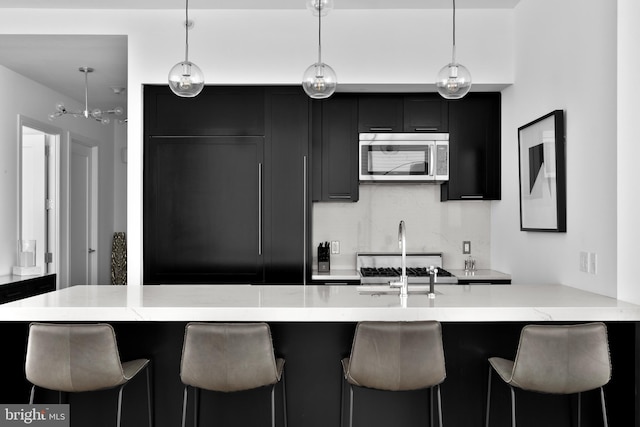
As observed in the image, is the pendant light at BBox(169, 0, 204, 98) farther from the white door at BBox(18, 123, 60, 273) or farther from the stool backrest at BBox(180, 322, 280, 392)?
the white door at BBox(18, 123, 60, 273)

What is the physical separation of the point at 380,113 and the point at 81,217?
4.19 meters

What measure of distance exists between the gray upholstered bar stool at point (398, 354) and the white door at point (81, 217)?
500 centimetres

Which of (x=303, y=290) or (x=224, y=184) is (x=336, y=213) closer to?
(x=224, y=184)

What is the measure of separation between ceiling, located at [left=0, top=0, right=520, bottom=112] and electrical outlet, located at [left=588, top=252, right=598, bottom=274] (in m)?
2.06

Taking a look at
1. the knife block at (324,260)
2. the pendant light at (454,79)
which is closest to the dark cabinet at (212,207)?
the knife block at (324,260)

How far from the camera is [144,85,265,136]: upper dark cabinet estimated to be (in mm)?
3949

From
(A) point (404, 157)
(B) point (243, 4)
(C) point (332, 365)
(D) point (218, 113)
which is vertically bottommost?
(C) point (332, 365)

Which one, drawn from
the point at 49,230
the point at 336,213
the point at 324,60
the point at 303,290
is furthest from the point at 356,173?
the point at 49,230

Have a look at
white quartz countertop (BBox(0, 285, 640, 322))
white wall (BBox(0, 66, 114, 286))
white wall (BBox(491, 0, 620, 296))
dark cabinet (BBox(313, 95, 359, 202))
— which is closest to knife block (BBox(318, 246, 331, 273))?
dark cabinet (BBox(313, 95, 359, 202))

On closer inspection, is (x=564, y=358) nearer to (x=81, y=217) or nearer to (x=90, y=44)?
(x=90, y=44)

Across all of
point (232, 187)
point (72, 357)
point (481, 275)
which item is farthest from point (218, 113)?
point (481, 275)

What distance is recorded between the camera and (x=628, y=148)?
2502 mm

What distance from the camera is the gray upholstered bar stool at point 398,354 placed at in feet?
6.76

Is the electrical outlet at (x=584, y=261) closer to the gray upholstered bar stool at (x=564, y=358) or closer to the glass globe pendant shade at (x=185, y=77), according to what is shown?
the gray upholstered bar stool at (x=564, y=358)
